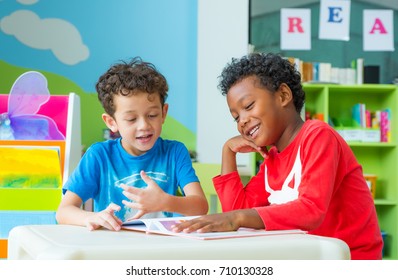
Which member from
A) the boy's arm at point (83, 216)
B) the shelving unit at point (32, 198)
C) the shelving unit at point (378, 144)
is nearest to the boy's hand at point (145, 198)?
the boy's arm at point (83, 216)

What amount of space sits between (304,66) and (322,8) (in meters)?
0.54

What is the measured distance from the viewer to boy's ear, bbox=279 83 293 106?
150cm

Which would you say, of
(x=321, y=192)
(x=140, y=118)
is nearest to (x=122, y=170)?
(x=140, y=118)

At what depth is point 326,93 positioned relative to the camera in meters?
4.04

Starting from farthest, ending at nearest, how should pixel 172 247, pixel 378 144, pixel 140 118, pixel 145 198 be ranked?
pixel 378 144, pixel 140 118, pixel 145 198, pixel 172 247

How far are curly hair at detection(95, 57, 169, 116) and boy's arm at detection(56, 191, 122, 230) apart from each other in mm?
283

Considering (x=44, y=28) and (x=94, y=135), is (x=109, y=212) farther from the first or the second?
(x=44, y=28)

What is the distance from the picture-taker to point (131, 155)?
1.62m

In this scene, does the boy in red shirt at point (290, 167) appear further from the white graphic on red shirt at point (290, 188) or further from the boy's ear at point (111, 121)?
the boy's ear at point (111, 121)

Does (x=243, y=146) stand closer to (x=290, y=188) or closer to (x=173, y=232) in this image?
(x=290, y=188)

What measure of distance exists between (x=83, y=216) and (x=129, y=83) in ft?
1.53
